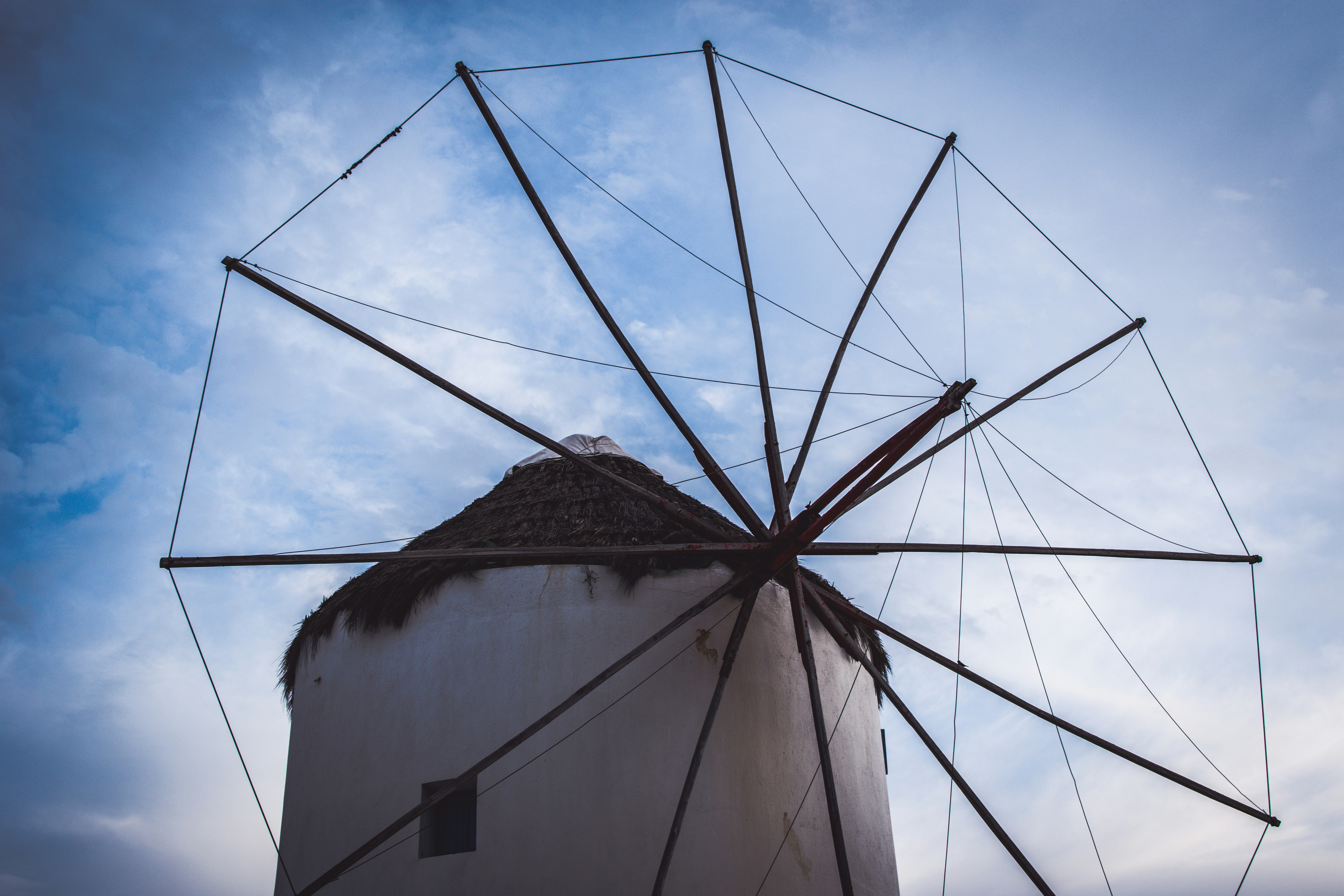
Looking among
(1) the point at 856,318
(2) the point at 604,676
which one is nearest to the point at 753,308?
(1) the point at 856,318

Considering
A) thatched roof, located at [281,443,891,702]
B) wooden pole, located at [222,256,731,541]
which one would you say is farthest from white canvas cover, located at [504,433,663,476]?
wooden pole, located at [222,256,731,541]

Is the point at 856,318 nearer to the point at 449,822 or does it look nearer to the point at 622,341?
the point at 622,341

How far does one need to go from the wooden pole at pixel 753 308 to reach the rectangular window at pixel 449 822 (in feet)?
11.9

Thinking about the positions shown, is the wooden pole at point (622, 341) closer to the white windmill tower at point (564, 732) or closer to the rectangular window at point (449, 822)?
the white windmill tower at point (564, 732)

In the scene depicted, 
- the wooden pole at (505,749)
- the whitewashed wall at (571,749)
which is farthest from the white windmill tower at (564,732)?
the wooden pole at (505,749)

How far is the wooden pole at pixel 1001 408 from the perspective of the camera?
24.8ft

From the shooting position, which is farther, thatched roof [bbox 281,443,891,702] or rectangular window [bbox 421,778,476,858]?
thatched roof [bbox 281,443,891,702]

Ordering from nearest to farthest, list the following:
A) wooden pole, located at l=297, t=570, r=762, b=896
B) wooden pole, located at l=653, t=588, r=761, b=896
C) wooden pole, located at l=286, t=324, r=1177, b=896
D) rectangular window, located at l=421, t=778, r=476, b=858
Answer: wooden pole, located at l=297, t=570, r=762, b=896 → wooden pole, located at l=286, t=324, r=1177, b=896 → wooden pole, located at l=653, t=588, r=761, b=896 → rectangular window, located at l=421, t=778, r=476, b=858

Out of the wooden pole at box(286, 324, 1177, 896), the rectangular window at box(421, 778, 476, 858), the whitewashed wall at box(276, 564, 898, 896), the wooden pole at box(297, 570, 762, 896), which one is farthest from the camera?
the rectangular window at box(421, 778, 476, 858)

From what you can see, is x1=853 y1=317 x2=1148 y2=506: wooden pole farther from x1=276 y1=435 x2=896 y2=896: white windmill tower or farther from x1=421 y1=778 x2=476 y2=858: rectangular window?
x1=421 y1=778 x2=476 y2=858: rectangular window

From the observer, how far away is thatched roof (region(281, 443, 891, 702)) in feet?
29.2

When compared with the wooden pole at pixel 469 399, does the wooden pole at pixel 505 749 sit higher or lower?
lower

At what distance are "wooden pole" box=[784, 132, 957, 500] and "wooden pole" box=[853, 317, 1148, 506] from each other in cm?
87

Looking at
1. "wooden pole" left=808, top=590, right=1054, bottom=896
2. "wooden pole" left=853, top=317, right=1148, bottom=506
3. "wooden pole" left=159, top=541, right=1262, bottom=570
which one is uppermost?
"wooden pole" left=853, top=317, right=1148, bottom=506
